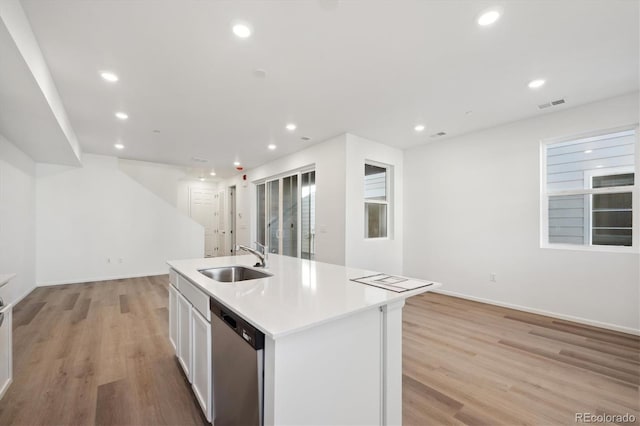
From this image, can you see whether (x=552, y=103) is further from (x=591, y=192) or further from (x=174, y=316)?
(x=174, y=316)

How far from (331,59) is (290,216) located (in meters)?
3.75

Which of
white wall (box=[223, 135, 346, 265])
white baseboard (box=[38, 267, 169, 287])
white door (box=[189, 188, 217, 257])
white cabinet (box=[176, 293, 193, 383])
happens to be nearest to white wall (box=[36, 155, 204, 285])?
white baseboard (box=[38, 267, 169, 287])

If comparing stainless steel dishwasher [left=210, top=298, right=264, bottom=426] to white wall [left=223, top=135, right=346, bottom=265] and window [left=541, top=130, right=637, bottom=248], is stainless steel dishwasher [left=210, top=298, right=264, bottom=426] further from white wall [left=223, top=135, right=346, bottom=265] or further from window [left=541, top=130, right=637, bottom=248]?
window [left=541, top=130, right=637, bottom=248]

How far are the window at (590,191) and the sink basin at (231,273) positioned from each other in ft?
12.6

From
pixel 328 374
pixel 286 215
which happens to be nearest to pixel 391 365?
pixel 328 374

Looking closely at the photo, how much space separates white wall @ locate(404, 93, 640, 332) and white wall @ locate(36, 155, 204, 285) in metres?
5.56

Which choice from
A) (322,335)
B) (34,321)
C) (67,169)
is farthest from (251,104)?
(67,169)

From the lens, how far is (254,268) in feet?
7.34

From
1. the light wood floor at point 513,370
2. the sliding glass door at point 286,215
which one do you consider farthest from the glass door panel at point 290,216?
the light wood floor at point 513,370

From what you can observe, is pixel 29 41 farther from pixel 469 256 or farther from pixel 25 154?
pixel 469 256

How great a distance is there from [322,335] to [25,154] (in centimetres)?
603

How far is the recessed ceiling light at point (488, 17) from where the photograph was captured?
6.00 feet

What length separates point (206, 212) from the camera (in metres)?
8.82

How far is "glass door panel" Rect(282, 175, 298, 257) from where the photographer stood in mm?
5617
